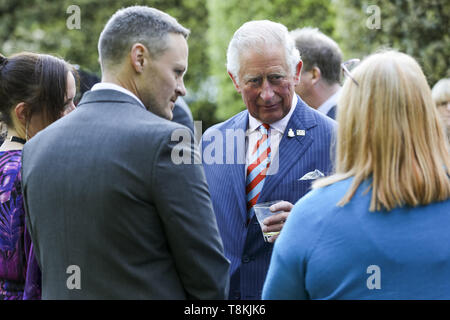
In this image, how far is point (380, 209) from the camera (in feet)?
6.79

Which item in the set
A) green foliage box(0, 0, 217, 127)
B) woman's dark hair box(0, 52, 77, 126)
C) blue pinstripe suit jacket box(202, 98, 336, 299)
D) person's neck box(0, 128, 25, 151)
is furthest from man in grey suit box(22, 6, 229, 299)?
green foliage box(0, 0, 217, 127)

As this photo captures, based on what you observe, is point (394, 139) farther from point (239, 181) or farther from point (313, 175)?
point (239, 181)

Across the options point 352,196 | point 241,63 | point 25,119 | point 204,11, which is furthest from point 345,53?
point 204,11

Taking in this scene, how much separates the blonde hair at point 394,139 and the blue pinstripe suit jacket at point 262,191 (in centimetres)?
111

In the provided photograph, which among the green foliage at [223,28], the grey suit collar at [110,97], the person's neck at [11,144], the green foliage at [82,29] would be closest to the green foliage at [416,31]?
the green foliage at [223,28]

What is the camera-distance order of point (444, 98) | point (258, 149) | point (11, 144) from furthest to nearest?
point (444, 98), point (258, 149), point (11, 144)

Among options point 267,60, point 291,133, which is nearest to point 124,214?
point 291,133

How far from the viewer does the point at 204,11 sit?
22875 millimetres

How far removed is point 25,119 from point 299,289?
1876mm

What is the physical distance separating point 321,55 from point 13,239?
3.33 m

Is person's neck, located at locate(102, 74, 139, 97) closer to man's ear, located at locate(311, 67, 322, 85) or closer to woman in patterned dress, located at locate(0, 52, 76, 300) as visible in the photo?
woman in patterned dress, located at locate(0, 52, 76, 300)

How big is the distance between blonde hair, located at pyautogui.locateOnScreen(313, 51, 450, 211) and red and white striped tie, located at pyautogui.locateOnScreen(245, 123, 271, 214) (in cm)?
125

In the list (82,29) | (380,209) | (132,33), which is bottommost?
(380,209)
